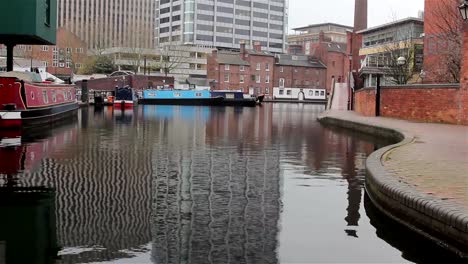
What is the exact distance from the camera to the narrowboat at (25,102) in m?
20.9

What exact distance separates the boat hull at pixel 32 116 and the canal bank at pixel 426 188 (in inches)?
548

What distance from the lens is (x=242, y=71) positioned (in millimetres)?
88562

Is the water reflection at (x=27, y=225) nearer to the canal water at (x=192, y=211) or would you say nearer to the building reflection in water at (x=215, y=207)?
the canal water at (x=192, y=211)

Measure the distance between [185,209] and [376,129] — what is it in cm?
1419

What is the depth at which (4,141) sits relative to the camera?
16141mm

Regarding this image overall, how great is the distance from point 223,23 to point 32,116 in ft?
383

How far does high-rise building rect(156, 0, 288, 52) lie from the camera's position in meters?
133

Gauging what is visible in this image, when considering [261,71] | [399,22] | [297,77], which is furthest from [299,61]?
[399,22]

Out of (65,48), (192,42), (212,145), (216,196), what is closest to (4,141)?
(212,145)

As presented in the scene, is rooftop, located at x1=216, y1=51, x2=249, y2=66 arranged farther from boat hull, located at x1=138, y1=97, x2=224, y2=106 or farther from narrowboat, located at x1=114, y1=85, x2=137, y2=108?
narrowboat, located at x1=114, y1=85, x2=137, y2=108

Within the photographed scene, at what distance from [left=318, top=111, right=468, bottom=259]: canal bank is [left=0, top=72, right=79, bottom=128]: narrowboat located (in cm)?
1405

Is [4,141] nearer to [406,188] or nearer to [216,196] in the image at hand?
[216,196]

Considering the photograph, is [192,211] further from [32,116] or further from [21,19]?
[21,19]

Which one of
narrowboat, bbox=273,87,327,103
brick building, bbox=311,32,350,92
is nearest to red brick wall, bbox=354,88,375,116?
narrowboat, bbox=273,87,327,103
